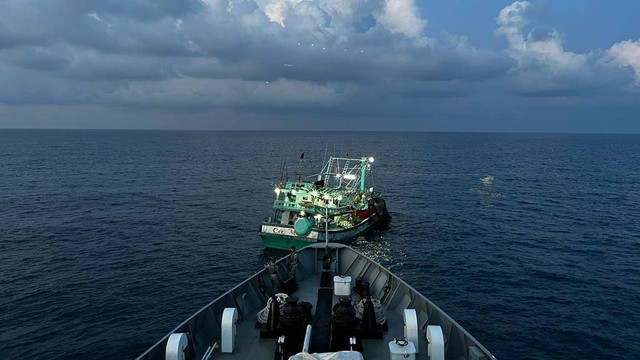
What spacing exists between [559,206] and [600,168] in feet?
275

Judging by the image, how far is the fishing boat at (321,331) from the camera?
41.8 ft

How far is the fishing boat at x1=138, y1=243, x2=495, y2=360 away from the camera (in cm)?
1273

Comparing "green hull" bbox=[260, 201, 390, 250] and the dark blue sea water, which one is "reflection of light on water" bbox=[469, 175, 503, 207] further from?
"green hull" bbox=[260, 201, 390, 250]

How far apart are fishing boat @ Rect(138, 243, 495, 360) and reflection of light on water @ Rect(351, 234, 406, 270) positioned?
93.1 ft

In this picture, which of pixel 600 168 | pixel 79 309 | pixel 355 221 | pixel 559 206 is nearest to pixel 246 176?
pixel 355 221

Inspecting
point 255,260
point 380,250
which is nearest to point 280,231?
point 255,260

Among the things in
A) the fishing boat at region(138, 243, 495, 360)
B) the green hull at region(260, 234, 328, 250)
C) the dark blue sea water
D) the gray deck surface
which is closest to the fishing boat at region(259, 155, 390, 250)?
the green hull at region(260, 234, 328, 250)

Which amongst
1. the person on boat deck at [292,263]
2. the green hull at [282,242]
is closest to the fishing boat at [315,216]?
the green hull at [282,242]

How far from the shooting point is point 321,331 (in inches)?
585

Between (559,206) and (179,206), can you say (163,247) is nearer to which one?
(179,206)

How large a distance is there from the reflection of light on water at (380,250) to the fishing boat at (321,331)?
28367mm

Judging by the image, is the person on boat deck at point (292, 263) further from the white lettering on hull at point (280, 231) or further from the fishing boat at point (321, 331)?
the white lettering on hull at point (280, 231)

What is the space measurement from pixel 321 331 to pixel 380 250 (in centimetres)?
3769

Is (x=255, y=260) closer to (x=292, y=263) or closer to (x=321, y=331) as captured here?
(x=292, y=263)
